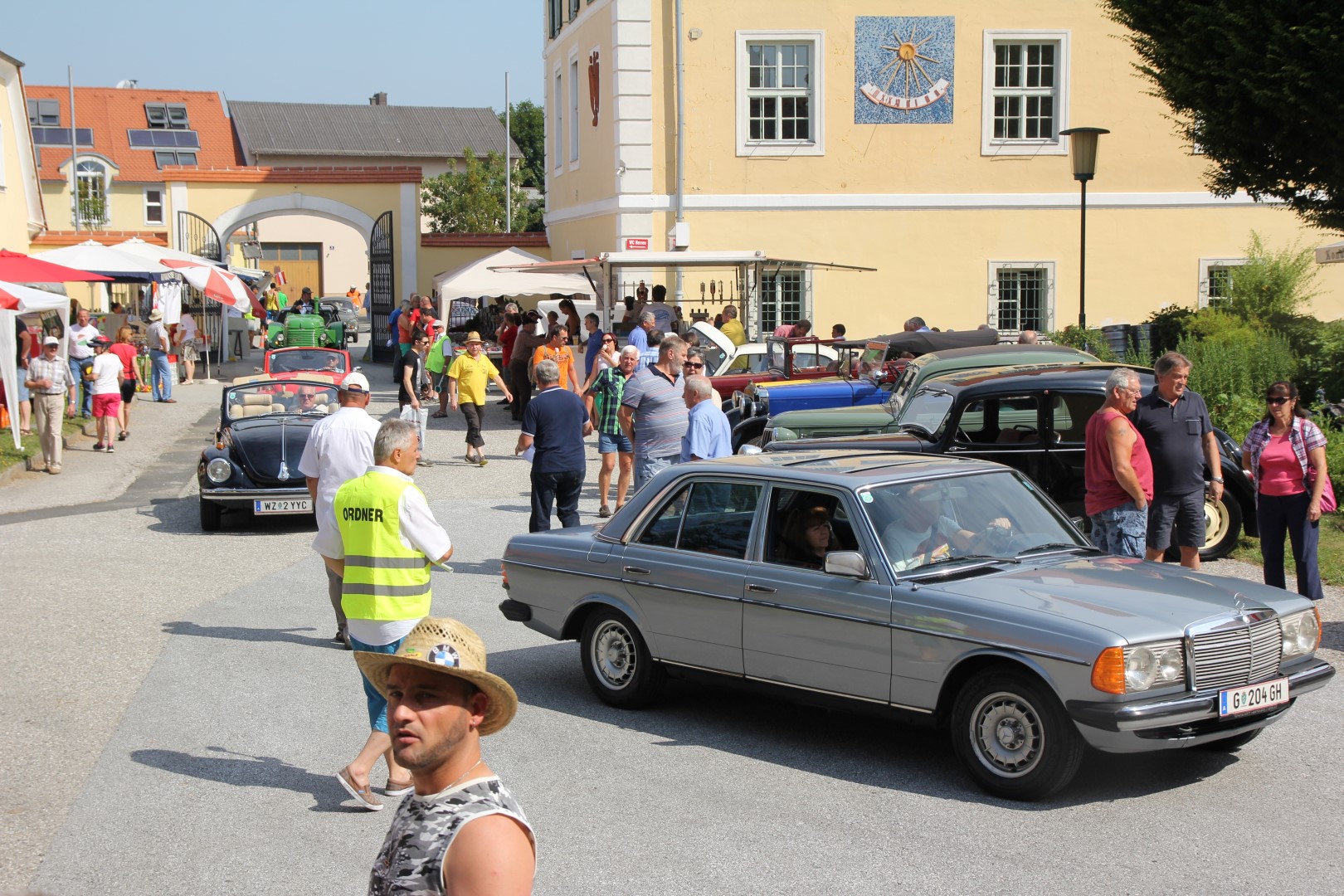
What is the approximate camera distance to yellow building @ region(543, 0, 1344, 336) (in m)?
26.7

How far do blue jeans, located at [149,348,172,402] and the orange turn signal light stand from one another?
25.0 metres

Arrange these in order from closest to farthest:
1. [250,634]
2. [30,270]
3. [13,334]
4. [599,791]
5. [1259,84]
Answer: [599,791] < [250,634] < [1259,84] < [13,334] < [30,270]

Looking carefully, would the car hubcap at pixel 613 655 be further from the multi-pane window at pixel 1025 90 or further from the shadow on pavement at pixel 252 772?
the multi-pane window at pixel 1025 90

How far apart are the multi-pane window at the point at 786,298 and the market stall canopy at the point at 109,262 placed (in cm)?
1167

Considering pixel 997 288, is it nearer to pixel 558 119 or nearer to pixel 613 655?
pixel 558 119

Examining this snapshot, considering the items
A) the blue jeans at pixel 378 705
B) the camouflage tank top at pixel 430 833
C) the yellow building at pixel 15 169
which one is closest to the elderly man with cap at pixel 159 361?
the yellow building at pixel 15 169

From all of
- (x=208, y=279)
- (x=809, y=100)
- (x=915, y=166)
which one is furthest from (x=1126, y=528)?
(x=208, y=279)

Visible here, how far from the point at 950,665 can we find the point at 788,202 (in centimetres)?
2143

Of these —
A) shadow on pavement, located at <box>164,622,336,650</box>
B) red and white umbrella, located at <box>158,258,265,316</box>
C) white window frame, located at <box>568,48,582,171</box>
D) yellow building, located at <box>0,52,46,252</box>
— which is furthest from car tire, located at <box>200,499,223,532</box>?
yellow building, located at <box>0,52,46,252</box>

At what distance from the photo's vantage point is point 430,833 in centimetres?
274

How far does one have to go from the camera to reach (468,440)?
1884 centimetres

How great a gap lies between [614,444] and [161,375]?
55.6ft

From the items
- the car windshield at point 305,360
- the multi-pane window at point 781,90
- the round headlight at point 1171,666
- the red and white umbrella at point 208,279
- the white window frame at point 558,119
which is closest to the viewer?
the round headlight at point 1171,666

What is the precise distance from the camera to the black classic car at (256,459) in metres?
14.2
